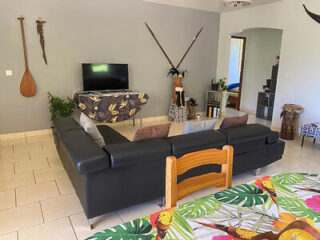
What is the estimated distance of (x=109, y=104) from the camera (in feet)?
15.0

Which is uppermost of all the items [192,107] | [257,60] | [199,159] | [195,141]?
[257,60]

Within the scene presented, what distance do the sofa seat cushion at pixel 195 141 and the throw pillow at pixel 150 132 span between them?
112 mm

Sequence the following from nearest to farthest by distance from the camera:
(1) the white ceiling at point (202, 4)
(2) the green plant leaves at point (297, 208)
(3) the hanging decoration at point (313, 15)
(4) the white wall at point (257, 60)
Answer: (2) the green plant leaves at point (297, 208) < (3) the hanging decoration at point (313, 15) < (1) the white ceiling at point (202, 4) < (4) the white wall at point (257, 60)

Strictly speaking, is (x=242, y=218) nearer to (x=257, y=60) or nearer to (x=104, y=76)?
(x=104, y=76)

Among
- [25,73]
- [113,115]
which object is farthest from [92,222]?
[25,73]

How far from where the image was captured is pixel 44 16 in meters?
→ 4.35

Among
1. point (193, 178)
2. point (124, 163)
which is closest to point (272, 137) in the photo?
point (124, 163)

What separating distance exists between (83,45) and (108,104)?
4.20 feet

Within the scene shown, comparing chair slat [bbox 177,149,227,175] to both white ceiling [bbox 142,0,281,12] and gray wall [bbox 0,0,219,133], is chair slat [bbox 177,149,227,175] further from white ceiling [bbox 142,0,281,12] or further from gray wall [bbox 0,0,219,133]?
white ceiling [bbox 142,0,281,12]

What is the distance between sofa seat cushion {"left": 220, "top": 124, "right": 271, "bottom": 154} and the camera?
2.64 meters

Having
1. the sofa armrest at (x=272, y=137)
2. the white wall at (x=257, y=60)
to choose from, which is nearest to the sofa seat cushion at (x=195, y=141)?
the sofa armrest at (x=272, y=137)

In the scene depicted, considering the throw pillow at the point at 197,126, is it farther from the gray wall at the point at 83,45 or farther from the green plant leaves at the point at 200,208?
the gray wall at the point at 83,45

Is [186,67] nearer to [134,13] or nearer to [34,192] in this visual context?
[134,13]

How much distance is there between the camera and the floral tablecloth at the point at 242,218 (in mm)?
930
